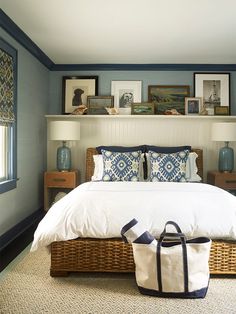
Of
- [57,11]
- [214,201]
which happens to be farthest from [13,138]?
[214,201]

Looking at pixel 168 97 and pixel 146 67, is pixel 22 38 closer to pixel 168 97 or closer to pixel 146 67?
pixel 146 67

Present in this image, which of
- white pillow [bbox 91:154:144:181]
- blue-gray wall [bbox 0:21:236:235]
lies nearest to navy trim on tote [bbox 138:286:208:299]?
blue-gray wall [bbox 0:21:236:235]

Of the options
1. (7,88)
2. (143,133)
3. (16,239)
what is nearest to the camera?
(7,88)

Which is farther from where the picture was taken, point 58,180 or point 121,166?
point 58,180

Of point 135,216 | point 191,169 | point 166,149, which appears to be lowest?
point 135,216

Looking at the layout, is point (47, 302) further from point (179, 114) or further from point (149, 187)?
point (179, 114)

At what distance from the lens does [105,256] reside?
2502 mm

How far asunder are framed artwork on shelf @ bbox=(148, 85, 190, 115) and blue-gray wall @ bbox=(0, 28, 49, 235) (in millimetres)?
1687

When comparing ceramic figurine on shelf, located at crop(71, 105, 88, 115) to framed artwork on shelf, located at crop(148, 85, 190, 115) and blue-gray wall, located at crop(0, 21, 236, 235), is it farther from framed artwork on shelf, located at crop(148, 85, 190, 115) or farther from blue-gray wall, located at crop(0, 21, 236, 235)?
framed artwork on shelf, located at crop(148, 85, 190, 115)

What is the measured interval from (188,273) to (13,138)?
237 centimetres

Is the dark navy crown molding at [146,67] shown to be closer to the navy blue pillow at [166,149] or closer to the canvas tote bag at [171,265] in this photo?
the navy blue pillow at [166,149]

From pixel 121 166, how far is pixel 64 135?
3.15 feet

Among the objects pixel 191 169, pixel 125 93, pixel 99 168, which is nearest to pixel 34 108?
pixel 99 168

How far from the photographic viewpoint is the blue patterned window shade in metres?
3.15
